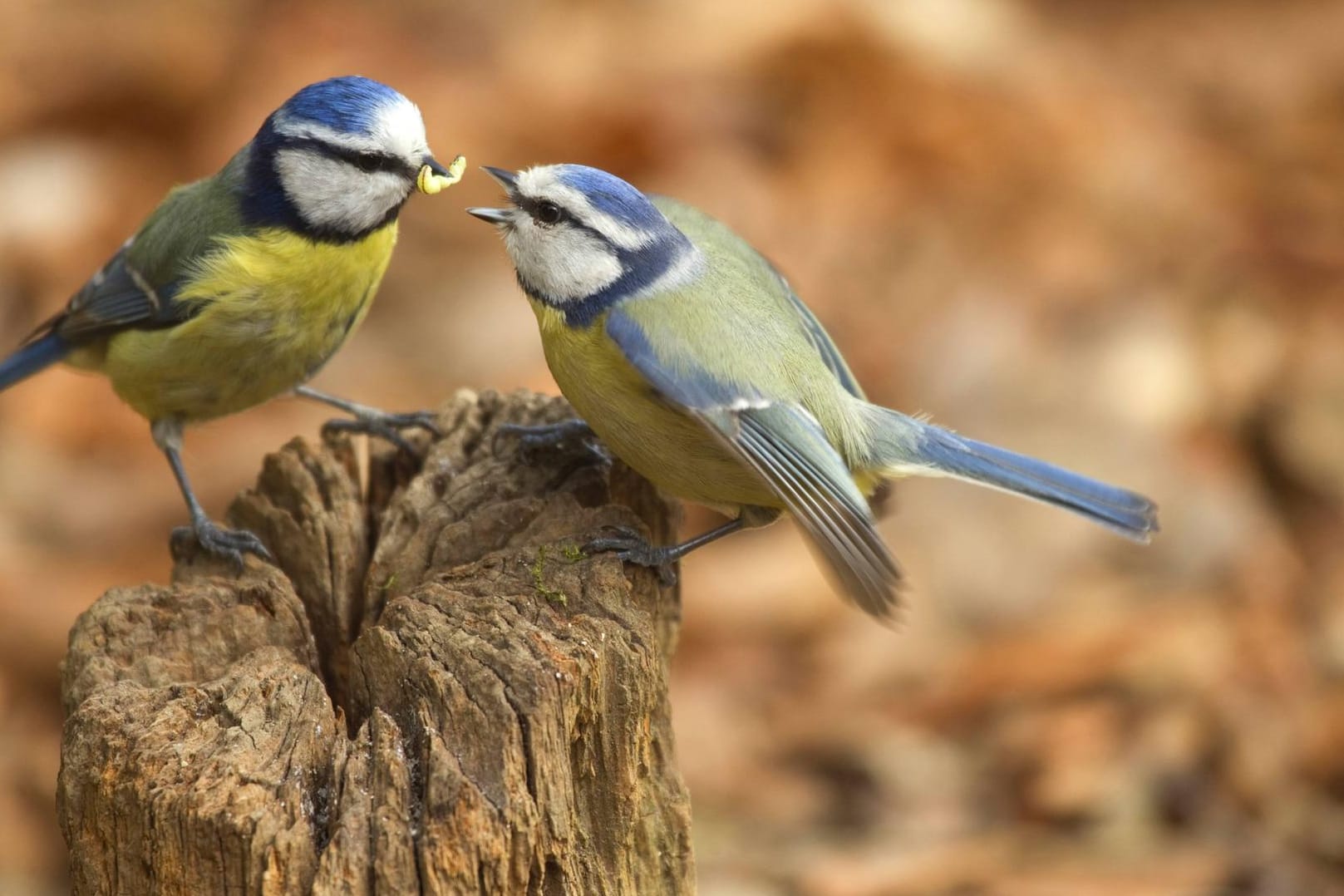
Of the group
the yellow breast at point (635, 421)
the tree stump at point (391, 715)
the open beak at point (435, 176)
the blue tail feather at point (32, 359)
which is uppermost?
the blue tail feather at point (32, 359)

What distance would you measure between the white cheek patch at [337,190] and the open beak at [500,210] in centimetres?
24

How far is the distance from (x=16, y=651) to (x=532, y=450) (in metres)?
2.16

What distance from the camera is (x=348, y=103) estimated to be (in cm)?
299

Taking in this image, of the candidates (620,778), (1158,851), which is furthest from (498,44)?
(620,778)

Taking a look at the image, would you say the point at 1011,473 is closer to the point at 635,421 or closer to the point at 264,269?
the point at 635,421

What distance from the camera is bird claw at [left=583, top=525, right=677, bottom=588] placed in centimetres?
264

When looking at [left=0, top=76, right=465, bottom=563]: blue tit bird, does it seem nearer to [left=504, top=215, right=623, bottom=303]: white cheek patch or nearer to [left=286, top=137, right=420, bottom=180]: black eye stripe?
[left=286, top=137, right=420, bottom=180]: black eye stripe

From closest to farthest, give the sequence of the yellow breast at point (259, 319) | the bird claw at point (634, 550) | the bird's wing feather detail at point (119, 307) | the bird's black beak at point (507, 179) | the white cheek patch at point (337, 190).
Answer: the bird claw at point (634, 550) < the bird's black beak at point (507, 179) < the white cheek patch at point (337, 190) < the yellow breast at point (259, 319) < the bird's wing feather detail at point (119, 307)

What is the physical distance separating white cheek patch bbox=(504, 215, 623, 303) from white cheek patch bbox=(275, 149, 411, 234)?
14.1 inches

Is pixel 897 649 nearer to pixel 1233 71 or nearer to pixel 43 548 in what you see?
pixel 43 548

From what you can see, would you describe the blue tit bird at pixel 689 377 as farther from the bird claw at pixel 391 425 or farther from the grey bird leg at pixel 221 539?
the grey bird leg at pixel 221 539

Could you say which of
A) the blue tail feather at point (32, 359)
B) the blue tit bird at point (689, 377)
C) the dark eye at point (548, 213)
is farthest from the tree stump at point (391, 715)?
the blue tail feather at point (32, 359)

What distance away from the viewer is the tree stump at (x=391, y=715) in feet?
6.91

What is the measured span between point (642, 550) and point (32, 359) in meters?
2.05
